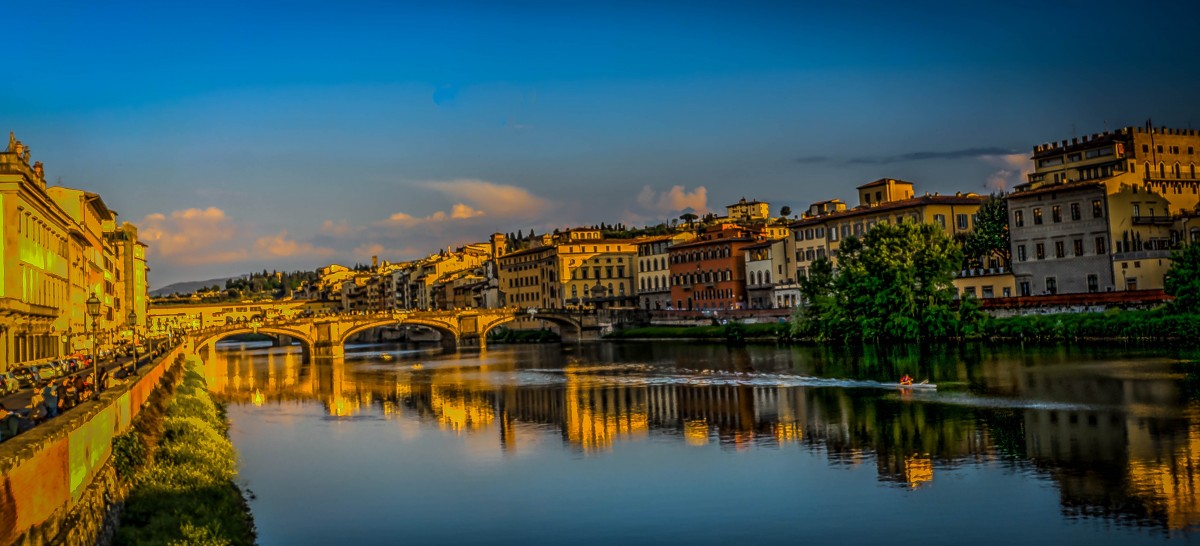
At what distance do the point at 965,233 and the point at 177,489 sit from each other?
72.5 meters

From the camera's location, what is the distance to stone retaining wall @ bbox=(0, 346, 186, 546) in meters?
12.2

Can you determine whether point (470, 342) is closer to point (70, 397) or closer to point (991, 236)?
point (991, 236)

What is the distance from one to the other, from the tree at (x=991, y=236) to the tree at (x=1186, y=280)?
2012 cm

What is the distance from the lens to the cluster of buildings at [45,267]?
3750 cm

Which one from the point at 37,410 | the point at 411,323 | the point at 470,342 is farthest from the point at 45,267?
the point at 470,342

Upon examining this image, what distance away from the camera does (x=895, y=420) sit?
1395 inches

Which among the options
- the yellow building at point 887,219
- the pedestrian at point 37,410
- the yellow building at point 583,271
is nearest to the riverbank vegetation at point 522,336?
the yellow building at point 583,271

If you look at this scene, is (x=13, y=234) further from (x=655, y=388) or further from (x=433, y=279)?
(x=433, y=279)

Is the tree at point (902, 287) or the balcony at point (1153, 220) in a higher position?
the balcony at point (1153, 220)

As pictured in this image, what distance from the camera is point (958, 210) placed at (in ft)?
277

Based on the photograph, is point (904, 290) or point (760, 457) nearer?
point (760, 457)

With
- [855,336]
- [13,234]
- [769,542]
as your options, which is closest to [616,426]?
[769,542]

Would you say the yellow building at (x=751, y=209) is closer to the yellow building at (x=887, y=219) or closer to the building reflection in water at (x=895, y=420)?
the yellow building at (x=887, y=219)

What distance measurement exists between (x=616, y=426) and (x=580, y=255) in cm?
8975
